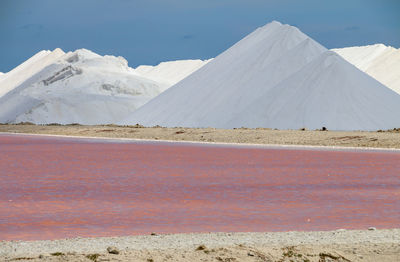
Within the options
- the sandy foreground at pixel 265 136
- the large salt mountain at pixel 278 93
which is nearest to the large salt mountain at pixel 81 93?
the large salt mountain at pixel 278 93

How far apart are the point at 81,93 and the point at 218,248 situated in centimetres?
8371

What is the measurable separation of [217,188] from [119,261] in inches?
308

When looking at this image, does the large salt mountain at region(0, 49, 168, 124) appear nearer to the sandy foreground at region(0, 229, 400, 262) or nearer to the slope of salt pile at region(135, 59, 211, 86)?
the slope of salt pile at region(135, 59, 211, 86)

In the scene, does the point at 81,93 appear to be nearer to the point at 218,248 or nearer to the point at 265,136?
the point at 265,136

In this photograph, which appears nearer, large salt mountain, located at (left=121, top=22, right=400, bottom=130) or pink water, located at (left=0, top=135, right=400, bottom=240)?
pink water, located at (left=0, top=135, right=400, bottom=240)

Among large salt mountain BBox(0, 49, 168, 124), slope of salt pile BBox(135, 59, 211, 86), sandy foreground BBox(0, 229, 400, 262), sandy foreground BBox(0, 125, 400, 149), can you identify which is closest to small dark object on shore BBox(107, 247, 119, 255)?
sandy foreground BBox(0, 229, 400, 262)

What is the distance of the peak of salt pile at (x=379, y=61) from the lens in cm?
12510

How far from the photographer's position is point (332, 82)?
5091 cm

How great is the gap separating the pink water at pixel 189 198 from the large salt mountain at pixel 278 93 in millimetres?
26564

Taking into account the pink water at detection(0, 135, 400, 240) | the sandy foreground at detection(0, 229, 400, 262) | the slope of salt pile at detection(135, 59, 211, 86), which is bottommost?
the sandy foreground at detection(0, 229, 400, 262)

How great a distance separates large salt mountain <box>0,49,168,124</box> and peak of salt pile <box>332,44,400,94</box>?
1876 inches

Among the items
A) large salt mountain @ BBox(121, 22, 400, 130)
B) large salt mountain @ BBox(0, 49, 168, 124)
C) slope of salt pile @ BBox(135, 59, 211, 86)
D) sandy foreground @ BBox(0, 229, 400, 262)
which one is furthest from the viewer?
slope of salt pile @ BBox(135, 59, 211, 86)

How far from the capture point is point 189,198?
12344 millimetres

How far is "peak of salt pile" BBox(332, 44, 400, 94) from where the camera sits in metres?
125
